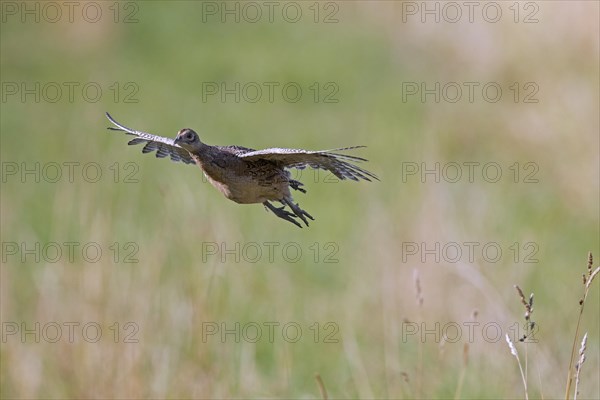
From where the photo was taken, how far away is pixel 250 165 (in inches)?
98.4

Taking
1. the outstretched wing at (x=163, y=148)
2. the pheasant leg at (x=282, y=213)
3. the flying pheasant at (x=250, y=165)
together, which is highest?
the outstretched wing at (x=163, y=148)

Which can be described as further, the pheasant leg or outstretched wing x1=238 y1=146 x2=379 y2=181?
the pheasant leg

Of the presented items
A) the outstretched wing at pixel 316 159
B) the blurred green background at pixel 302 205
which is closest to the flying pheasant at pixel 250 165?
the outstretched wing at pixel 316 159

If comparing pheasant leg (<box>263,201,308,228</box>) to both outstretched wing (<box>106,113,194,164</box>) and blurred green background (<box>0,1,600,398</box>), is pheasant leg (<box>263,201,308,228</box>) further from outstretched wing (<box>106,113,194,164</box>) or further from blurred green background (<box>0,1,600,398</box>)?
blurred green background (<box>0,1,600,398</box>)

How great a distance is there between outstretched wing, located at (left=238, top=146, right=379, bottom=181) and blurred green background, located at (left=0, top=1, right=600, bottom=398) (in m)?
1.26

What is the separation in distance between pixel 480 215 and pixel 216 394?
4.39 meters

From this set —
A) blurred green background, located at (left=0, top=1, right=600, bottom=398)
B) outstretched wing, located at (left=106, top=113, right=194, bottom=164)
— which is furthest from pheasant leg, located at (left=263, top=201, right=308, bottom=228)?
blurred green background, located at (left=0, top=1, right=600, bottom=398)

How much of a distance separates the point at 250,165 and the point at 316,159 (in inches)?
6.0

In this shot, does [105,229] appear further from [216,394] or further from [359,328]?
[359,328]

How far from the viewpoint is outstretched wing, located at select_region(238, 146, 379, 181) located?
2.31 meters

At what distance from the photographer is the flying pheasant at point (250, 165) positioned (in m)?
2.35

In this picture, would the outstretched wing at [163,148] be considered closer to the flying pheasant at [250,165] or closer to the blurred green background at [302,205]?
the flying pheasant at [250,165]

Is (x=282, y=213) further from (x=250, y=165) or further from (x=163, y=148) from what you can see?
(x=163, y=148)

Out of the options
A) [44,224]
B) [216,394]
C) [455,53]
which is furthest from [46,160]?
[216,394]
